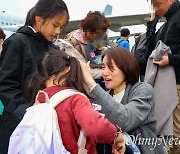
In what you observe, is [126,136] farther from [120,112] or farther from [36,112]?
[36,112]

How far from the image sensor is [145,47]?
3.07 metres

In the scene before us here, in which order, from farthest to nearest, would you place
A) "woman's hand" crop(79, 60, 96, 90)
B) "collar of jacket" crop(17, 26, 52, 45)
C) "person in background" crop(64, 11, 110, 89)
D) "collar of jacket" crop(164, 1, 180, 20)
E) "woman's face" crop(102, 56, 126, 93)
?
"person in background" crop(64, 11, 110, 89) < "collar of jacket" crop(164, 1, 180, 20) < "woman's face" crop(102, 56, 126, 93) < "collar of jacket" crop(17, 26, 52, 45) < "woman's hand" crop(79, 60, 96, 90)

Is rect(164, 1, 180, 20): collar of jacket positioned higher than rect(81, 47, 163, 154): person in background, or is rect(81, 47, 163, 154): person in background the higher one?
rect(164, 1, 180, 20): collar of jacket

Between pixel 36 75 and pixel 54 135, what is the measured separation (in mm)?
455

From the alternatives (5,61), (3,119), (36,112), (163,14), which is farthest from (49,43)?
(163,14)

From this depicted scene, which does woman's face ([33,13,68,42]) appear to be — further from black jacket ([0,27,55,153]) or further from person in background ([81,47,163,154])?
person in background ([81,47,163,154])

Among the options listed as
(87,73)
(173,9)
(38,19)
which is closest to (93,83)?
(87,73)

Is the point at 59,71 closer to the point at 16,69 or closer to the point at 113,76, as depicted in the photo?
the point at 16,69

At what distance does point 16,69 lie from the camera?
1.95 metres

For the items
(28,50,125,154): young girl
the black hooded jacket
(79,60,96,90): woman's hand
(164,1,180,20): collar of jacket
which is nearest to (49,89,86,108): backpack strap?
(28,50,125,154): young girl

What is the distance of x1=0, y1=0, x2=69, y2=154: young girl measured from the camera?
1.91 m

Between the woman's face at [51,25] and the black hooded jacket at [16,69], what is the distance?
4.6 inches

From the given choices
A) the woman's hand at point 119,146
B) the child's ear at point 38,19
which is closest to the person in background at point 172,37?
the woman's hand at point 119,146

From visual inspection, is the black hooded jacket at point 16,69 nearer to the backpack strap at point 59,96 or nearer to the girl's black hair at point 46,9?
the girl's black hair at point 46,9
